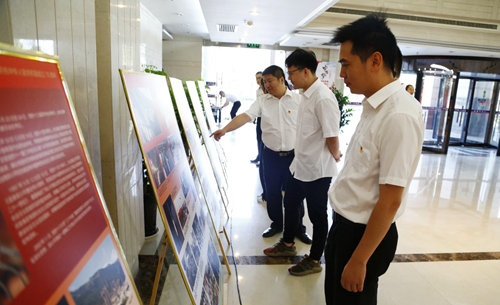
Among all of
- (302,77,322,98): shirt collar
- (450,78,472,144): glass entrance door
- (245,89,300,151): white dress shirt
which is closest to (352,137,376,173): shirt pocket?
(302,77,322,98): shirt collar

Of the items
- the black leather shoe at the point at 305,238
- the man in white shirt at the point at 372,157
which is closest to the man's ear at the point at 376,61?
the man in white shirt at the point at 372,157

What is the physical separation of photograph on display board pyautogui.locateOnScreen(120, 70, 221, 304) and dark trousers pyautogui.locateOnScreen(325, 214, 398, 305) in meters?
0.62

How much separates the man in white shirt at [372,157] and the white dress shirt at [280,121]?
4.75 ft

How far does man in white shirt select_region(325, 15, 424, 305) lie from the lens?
106cm

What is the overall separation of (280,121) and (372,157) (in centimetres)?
171

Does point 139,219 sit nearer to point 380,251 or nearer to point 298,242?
point 298,242

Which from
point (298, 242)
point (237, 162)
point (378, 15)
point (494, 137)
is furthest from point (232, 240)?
point (494, 137)

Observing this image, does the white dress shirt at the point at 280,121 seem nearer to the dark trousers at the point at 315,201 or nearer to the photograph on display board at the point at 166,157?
the dark trousers at the point at 315,201

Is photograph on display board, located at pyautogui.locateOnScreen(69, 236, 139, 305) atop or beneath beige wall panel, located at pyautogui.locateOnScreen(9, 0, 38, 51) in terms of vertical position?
beneath

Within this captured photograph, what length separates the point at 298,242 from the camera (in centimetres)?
292

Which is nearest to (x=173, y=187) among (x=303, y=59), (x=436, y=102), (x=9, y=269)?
(x=9, y=269)

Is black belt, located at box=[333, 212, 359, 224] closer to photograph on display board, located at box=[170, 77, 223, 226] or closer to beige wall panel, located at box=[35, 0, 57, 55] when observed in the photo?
photograph on display board, located at box=[170, 77, 223, 226]

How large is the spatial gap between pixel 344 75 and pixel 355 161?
0.35 meters

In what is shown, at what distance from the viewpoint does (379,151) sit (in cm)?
114
